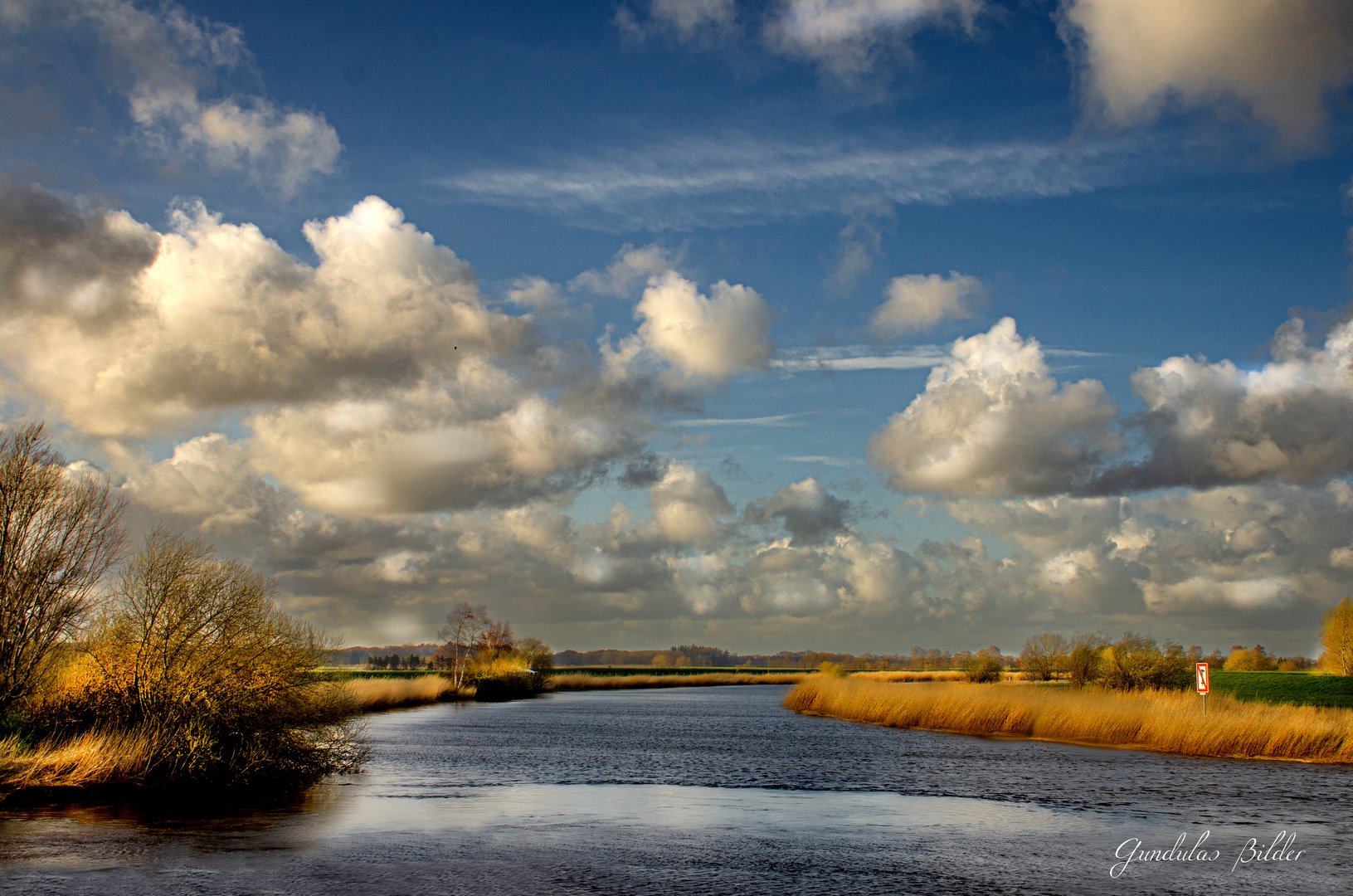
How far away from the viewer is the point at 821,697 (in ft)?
230

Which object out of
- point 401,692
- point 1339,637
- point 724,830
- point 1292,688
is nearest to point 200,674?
point 724,830

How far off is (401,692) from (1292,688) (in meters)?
63.1

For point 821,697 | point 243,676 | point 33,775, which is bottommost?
point 821,697

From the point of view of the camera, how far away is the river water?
14203mm

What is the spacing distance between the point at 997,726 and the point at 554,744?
72.1 ft

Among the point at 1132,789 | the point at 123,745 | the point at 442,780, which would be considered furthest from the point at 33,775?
the point at 1132,789

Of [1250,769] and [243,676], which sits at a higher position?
[243,676]

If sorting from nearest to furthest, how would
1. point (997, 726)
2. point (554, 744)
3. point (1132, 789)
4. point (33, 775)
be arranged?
point (33, 775) → point (1132, 789) → point (554, 744) → point (997, 726)

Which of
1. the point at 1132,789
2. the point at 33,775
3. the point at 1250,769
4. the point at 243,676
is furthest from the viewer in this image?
the point at 1250,769

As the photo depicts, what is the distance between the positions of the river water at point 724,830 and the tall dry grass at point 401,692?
3595 centimetres

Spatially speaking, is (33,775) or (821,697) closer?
(33,775)

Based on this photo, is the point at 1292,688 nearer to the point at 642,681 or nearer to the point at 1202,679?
the point at 1202,679

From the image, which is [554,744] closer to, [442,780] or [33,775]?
[442,780]

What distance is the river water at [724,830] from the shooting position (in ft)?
46.6
